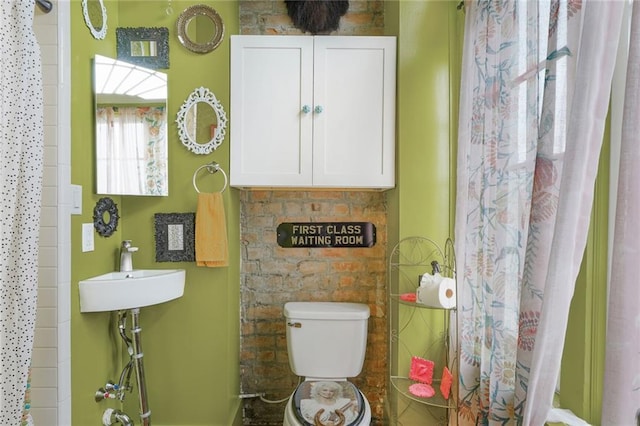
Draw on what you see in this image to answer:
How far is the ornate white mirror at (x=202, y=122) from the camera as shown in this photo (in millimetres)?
1962

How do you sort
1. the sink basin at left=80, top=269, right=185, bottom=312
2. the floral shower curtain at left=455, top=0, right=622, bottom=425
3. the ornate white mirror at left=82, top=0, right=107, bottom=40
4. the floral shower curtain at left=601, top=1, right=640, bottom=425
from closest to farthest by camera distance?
the floral shower curtain at left=601, top=1, right=640, bottom=425 → the floral shower curtain at left=455, top=0, right=622, bottom=425 → the sink basin at left=80, top=269, right=185, bottom=312 → the ornate white mirror at left=82, top=0, right=107, bottom=40

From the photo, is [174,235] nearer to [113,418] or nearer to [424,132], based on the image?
[113,418]

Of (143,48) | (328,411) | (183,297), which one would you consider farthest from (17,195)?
(328,411)

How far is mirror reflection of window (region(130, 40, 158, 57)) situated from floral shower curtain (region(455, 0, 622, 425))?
1485 millimetres

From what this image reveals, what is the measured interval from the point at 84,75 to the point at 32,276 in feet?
2.93

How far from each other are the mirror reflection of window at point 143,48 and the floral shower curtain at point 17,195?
68 centimetres

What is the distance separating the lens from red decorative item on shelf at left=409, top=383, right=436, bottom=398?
174cm

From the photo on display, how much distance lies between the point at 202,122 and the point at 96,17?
62 cm

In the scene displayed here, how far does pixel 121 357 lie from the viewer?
6.37 ft

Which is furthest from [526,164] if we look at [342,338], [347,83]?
[342,338]

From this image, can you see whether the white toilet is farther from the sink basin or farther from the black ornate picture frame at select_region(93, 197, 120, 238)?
the black ornate picture frame at select_region(93, 197, 120, 238)

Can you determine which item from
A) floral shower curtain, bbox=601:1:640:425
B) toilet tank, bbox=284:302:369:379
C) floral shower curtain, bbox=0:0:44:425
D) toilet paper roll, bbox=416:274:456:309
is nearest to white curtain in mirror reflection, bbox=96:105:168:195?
floral shower curtain, bbox=0:0:44:425

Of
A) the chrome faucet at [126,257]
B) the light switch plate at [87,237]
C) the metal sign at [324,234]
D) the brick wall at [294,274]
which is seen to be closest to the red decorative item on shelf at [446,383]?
the brick wall at [294,274]

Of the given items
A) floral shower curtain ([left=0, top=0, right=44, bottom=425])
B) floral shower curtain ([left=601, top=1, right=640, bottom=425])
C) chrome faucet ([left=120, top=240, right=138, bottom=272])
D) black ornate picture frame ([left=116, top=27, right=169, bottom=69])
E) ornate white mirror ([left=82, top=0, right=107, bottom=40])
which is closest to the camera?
floral shower curtain ([left=601, top=1, right=640, bottom=425])
